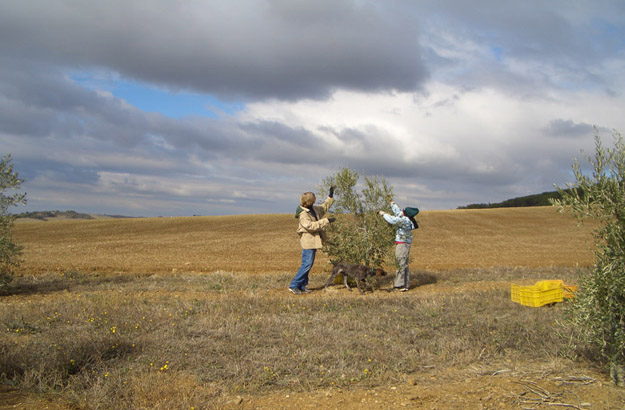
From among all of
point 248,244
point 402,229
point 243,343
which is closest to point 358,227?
point 402,229

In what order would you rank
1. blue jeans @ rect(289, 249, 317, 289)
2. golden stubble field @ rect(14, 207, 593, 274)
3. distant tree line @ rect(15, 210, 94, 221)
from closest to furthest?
blue jeans @ rect(289, 249, 317, 289)
golden stubble field @ rect(14, 207, 593, 274)
distant tree line @ rect(15, 210, 94, 221)

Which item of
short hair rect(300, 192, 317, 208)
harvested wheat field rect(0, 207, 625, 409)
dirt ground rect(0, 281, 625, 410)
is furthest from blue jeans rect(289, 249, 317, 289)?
dirt ground rect(0, 281, 625, 410)

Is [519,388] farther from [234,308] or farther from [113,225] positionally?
[113,225]

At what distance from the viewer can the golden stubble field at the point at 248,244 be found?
1869cm

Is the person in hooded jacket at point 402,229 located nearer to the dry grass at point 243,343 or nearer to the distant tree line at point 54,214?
the dry grass at point 243,343

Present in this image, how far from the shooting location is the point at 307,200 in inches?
399

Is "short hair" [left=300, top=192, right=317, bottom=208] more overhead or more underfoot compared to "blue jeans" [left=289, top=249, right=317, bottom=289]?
more overhead

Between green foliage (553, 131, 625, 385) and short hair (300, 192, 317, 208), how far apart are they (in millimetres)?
5814

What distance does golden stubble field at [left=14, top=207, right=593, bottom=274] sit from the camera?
1869 centimetres

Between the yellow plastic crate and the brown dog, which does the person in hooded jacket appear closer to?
the brown dog

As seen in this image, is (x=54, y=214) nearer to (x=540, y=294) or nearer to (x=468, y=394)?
(x=540, y=294)

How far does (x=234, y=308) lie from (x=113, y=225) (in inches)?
1474

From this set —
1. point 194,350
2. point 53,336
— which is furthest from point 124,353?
point 53,336

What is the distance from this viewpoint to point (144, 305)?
8578 mm
